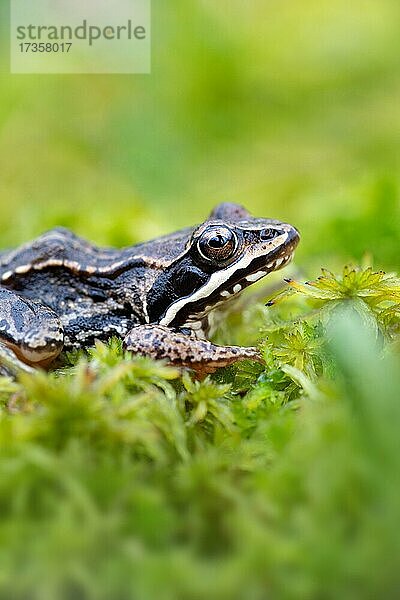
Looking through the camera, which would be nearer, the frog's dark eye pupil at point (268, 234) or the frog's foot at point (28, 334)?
the frog's foot at point (28, 334)

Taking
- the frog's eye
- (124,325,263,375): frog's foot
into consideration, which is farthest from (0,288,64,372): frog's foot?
the frog's eye

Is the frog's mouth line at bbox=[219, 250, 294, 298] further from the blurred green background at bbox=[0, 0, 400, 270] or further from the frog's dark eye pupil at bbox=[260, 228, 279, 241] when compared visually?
the blurred green background at bbox=[0, 0, 400, 270]

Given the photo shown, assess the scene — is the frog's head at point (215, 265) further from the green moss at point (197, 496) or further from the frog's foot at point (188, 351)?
the green moss at point (197, 496)

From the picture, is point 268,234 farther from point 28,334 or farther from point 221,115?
point 221,115

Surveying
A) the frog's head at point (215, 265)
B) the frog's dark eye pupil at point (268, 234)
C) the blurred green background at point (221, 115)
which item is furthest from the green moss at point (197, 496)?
the blurred green background at point (221, 115)

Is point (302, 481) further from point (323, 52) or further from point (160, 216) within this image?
point (323, 52)

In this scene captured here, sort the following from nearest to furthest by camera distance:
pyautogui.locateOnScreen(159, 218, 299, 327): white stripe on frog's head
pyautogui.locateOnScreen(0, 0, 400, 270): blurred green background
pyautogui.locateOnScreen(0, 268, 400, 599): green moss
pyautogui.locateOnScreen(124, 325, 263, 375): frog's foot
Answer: pyautogui.locateOnScreen(0, 268, 400, 599): green moss
pyautogui.locateOnScreen(124, 325, 263, 375): frog's foot
pyautogui.locateOnScreen(159, 218, 299, 327): white stripe on frog's head
pyautogui.locateOnScreen(0, 0, 400, 270): blurred green background

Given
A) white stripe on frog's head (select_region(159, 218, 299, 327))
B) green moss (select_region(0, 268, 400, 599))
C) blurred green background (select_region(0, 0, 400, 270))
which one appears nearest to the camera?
green moss (select_region(0, 268, 400, 599))
